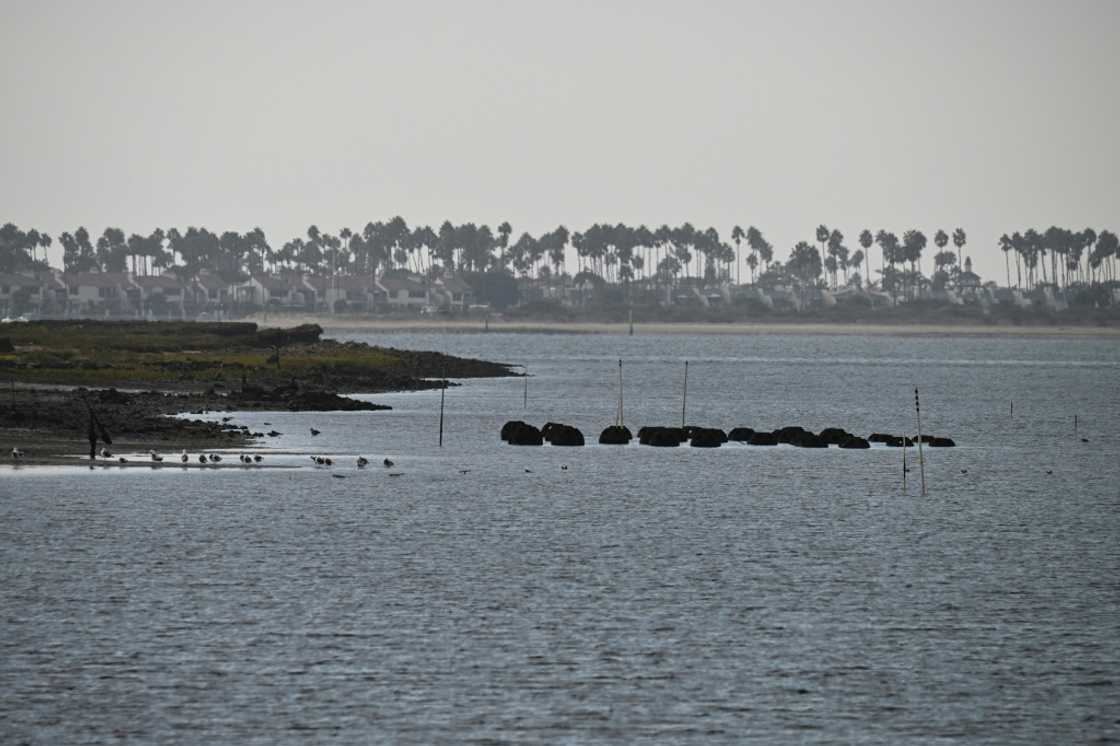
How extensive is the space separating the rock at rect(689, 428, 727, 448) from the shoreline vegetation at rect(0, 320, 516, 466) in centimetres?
2107

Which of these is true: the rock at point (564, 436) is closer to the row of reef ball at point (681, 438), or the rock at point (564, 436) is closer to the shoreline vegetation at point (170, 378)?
the row of reef ball at point (681, 438)

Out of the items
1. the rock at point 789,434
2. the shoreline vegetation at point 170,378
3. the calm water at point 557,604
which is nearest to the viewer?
the calm water at point 557,604

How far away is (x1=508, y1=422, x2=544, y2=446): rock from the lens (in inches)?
3410

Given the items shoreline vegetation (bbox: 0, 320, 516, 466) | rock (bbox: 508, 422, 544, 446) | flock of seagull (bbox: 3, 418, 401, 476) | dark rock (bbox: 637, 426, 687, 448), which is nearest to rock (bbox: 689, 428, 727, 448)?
dark rock (bbox: 637, 426, 687, 448)

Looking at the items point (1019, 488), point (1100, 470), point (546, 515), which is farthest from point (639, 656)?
point (1100, 470)

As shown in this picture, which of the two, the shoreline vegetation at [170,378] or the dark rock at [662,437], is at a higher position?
the shoreline vegetation at [170,378]

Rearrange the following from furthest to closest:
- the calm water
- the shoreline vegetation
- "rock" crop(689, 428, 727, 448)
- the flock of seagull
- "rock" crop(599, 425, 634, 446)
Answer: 1. "rock" crop(599, 425, 634, 446)
2. "rock" crop(689, 428, 727, 448)
3. the shoreline vegetation
4. the flock of seagull
5. the calm water

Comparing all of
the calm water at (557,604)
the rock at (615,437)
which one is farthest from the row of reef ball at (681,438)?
the calm water at (557,604)

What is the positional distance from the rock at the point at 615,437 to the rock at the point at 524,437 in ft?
10.2

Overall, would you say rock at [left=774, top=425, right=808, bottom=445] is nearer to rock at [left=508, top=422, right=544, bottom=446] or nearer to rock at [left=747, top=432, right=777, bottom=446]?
rock at [left=747, top=432, right=777, bottom=446]

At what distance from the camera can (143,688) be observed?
30562 millimetres

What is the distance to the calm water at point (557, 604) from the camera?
2919 cm

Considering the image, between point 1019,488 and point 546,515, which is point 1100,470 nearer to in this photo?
point 1019,488

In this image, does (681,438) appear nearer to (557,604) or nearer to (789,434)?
(789,434)
